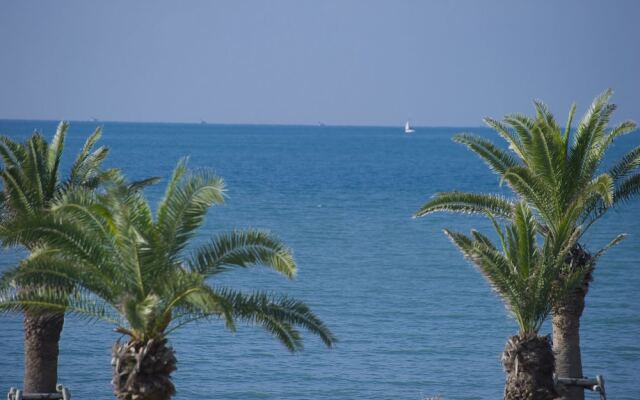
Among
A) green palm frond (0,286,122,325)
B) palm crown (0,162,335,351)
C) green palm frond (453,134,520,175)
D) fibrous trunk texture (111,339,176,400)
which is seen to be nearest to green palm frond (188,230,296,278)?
palm crown (0,162,335,351)

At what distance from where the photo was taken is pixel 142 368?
1503cm

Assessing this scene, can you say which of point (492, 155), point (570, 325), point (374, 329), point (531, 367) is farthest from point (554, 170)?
point (374, 329)

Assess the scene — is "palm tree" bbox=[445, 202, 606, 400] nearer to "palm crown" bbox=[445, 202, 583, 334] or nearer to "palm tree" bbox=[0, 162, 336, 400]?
"palm crown" bbox=[445, 202, 583, 334]

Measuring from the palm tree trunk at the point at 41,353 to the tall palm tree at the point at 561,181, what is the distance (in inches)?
278

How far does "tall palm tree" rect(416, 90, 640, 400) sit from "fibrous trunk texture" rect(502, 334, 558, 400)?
1.33m

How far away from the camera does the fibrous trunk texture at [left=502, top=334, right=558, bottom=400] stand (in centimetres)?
1850

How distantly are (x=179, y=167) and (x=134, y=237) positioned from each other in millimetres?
1268

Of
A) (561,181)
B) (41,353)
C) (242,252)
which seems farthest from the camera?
(561,181)

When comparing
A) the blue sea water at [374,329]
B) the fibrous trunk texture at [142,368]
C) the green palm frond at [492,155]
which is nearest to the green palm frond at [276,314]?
the fibrous trunk texture at [142,368]

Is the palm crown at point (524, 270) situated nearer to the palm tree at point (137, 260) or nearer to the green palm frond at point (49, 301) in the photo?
the palm tree at point (137, 260)

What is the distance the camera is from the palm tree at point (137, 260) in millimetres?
14859

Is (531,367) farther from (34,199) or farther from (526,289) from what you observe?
(34,199)

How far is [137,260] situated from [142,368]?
1.61 m

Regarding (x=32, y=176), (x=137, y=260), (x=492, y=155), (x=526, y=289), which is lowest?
(x=137, y=260)
